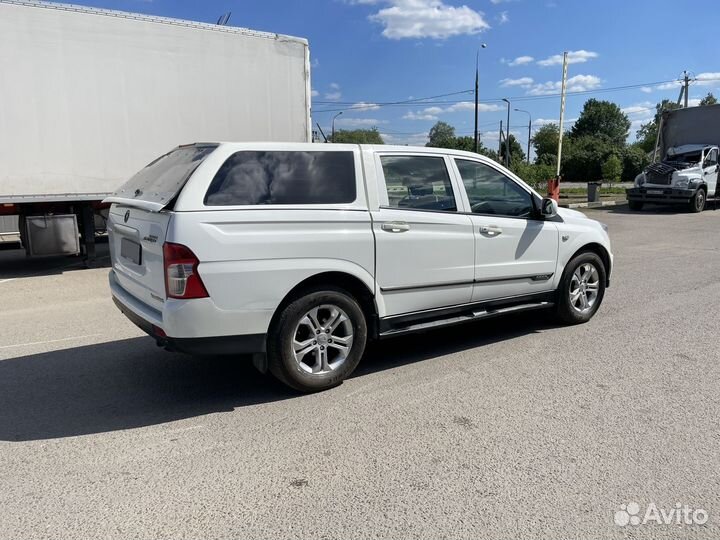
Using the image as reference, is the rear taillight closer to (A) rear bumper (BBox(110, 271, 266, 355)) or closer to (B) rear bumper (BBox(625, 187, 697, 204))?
(A) rear bumper (BBox(110, 271, 266, 355))

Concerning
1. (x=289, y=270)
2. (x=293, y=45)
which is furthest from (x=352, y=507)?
(x=293, y=45)

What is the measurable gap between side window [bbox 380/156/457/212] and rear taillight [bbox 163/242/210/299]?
1689mm

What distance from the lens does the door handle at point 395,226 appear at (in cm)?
443

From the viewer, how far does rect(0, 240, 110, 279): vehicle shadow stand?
988 centimetres

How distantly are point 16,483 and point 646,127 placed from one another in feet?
437

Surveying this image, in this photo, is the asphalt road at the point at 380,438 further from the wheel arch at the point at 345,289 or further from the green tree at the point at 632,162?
the green tree at the point at 632,162

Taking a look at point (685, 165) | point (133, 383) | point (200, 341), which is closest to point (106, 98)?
point (133, 383)

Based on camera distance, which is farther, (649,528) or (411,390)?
(411,390)

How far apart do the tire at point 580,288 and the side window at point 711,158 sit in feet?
57.6

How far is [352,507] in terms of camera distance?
2.84m

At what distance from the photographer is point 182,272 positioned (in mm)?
3635

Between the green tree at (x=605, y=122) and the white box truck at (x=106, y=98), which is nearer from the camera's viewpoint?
the white box truck at (x=106, y=98)

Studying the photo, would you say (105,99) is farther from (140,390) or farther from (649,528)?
(649,528)

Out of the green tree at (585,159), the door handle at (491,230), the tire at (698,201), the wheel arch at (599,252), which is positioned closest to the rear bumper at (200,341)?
the door handle at (491,230)
